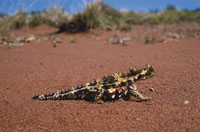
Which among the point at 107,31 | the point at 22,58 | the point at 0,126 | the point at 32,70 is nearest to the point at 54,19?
the point at 107,31

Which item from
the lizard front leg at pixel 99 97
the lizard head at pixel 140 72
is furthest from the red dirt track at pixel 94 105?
the lizard head at pixel 140 72

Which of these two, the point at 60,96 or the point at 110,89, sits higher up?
the point at 110,89

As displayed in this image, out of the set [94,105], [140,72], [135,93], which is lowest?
[94,105]

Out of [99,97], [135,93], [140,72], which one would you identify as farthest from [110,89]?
[140,72]

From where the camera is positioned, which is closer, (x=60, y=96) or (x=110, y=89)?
(x=110, y=89)

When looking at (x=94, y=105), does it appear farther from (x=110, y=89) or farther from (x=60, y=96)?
(x=60, y=96)

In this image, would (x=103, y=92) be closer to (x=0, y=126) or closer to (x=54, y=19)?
(x=0, y=126)

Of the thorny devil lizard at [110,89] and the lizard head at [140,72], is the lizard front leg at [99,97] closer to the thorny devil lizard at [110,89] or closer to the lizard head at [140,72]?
the thorny devil lizard at [110,89]

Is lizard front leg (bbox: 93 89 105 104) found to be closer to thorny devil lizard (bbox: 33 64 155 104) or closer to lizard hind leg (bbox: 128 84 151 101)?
thorny devil lizard (bbox: 33 64 155 104)
